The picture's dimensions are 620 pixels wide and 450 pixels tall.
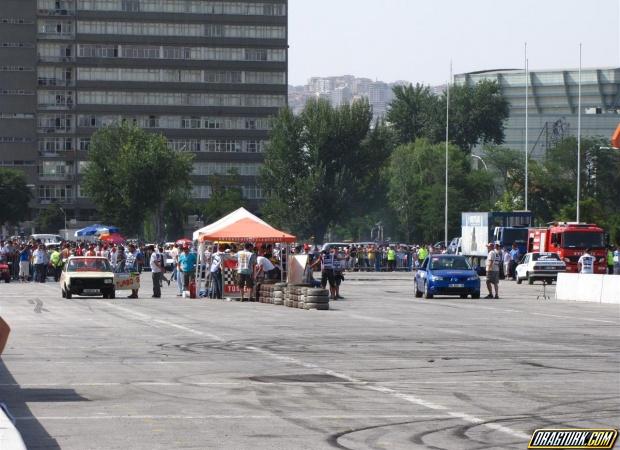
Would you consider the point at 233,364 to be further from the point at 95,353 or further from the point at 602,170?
the point at 602,170

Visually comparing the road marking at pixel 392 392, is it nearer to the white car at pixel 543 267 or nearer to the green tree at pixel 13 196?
the white car at pixel 543 267

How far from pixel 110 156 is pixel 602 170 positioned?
145 ft

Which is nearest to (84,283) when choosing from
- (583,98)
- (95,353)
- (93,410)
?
(95,353)

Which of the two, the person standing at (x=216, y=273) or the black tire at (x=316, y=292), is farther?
the person standing at (x=216, y=273)

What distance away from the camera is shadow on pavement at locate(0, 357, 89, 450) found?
457 inches

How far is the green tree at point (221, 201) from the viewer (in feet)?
429

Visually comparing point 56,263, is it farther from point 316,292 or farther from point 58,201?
point 58,201

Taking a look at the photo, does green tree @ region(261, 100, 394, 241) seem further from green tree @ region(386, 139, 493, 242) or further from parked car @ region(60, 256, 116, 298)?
parked car @ region(60, 256, 116, 298)

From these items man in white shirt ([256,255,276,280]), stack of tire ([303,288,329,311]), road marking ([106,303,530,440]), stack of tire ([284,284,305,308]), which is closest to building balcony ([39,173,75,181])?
man in white shirt ([256,255,276,280])

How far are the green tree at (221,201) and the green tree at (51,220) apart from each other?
17402mm

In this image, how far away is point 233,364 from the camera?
18969 mm

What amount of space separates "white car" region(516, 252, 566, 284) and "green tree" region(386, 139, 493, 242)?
48.6 metres

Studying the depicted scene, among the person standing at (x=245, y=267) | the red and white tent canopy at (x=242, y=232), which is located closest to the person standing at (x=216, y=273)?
the red and white tent canopy at (x=242, y=232)

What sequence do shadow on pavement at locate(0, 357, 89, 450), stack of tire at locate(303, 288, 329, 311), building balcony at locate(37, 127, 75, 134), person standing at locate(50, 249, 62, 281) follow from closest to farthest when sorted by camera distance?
shadow on pavement at locate(0, 357, 89, 450), stack of tire at locate(303, 288, 329, 311), person standing at locate(50, 249, 62, 281), building balcony at locate(37, 127, 75, 134)
